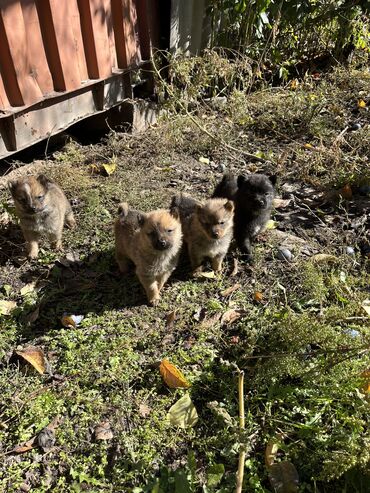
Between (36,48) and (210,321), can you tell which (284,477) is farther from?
(36,48)

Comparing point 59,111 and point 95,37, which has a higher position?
point 95,37

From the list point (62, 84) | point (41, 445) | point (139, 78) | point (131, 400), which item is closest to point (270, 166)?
point (139, 78)

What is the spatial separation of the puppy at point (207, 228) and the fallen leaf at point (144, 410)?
1600 millimetres

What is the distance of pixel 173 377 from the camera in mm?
3219

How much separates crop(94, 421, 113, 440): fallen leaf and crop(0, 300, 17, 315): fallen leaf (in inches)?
59.8

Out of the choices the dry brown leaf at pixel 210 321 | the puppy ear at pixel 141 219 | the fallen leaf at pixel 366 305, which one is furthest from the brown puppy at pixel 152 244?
the fallen leaf at pixel 366 305

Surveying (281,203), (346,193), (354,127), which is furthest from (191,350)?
(354,127)

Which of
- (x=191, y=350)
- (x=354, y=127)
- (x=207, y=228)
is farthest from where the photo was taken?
(x=354, y=127)

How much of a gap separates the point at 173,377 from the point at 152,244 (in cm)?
119

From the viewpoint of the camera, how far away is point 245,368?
10.9ft

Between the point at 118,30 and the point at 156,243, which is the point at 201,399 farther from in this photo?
the point at 118,30

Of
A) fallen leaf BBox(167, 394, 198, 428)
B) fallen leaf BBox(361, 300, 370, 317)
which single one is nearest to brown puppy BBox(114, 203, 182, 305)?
fallen leaf BBox(167, 394, 198, 428)

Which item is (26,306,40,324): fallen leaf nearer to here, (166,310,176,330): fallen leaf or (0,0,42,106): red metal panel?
(166,310,176,330): fallen leaf

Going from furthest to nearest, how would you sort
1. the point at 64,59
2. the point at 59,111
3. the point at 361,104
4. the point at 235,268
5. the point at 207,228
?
the point at 361,104
the point at 59,111
the point at 64,59
the point at 235,268
the point at 207,228
